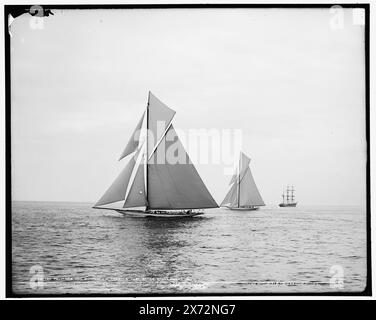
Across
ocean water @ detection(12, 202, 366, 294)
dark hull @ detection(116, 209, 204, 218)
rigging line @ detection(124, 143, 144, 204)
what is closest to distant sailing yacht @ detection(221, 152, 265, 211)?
ocean water @ detection(12, 202, 366, 294)

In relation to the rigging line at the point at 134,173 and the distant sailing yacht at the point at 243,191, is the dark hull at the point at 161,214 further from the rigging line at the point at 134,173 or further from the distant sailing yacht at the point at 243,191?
the distant sailing yacht at the point at 243,191

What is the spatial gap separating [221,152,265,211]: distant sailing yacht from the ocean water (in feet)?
0.33

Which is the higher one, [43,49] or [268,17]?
[268,17]

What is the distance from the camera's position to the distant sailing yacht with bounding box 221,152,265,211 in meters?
4.02

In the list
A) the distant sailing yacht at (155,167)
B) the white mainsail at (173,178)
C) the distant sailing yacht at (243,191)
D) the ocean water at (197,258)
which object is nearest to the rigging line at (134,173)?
the distant sailing yacht at (155,167)

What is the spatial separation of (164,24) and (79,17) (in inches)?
27.9

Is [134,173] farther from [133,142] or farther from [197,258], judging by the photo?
[197,258]

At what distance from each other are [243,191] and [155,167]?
82cm

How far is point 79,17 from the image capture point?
3.93 metres

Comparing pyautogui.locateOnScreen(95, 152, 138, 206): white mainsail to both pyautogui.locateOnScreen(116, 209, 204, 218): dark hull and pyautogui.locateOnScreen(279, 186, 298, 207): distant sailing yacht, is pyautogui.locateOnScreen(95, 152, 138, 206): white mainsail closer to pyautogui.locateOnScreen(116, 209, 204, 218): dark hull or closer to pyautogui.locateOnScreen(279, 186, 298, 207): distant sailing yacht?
pyautogui.locateOnScreen(116, 209, 204, 218): dark hull

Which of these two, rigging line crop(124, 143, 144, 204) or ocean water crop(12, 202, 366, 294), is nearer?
ocean water crop(12, 202, 366, 294)

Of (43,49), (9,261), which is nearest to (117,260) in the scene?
(9,261)

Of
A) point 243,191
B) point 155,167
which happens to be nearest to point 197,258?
point 243,191

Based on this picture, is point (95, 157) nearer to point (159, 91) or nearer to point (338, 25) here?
point (159, 91)
